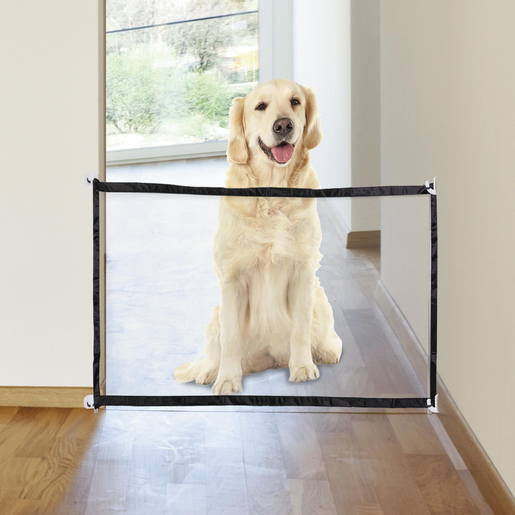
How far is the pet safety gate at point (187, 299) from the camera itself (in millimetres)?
1757

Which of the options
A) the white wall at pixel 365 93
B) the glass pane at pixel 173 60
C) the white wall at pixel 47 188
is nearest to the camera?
the white wall at pixel 47 188

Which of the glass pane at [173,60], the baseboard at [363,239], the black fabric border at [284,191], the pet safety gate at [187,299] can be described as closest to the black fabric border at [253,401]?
the pet safety gate at [187,299]

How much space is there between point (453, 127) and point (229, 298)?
0.80m

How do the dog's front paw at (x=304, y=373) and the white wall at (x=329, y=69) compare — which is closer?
the dog's front paw at (x=304, y=373)

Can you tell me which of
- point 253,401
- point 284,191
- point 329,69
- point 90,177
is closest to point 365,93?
point 329,69

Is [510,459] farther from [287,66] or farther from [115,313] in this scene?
[287,66]

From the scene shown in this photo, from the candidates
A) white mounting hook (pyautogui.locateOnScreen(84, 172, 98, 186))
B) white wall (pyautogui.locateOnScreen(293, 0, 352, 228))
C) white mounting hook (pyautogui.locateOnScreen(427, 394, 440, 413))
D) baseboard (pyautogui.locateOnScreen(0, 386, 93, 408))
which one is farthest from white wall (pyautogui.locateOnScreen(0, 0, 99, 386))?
white wall (pyautogui.locateOnScreen(293, 0, 352, 228))

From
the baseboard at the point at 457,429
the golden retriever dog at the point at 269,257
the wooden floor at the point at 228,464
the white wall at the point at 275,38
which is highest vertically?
the white wall at the point at 275,38

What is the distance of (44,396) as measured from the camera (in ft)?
6.66

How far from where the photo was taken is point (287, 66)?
3.80m

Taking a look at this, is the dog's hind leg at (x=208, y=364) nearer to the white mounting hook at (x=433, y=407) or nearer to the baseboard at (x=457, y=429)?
the baseboard at (x=457, y=429)

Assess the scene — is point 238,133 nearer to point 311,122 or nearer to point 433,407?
point 311,122

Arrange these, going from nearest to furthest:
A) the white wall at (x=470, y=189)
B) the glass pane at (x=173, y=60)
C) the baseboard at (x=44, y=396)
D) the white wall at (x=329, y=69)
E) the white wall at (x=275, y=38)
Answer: the white wall at (x=470, y=189) < the baseboard at (x=44, y=396) < the white wall at (x=329, y=69) < the white wall at (x=275, y=38) < the glass pane at (x=173, y=60)

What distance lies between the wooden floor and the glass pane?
243 centimetres
